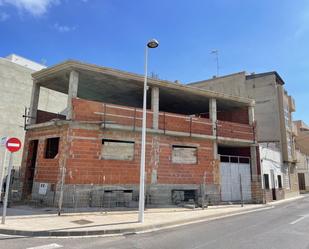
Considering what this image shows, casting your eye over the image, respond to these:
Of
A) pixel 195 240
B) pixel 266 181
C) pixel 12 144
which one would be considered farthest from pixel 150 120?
pixel 266 181

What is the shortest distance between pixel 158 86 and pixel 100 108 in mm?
4202

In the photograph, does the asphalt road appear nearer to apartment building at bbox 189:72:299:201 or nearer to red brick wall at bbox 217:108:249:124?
red brick wall at bbox 217:108:249:124

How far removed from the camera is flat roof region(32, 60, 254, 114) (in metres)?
15.1

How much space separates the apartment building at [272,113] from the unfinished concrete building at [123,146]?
7.85 meters

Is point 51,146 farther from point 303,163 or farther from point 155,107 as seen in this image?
point 303,163

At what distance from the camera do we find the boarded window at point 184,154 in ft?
55.9

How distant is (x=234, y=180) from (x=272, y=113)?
38.6 feet

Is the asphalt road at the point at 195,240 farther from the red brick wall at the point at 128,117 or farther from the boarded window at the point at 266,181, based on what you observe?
the boarded window at the point at 266,181

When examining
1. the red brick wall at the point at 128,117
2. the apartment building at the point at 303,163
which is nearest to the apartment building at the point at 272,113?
the apartment building at the point at 303,163

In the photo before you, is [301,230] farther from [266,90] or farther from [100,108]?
[266,90]

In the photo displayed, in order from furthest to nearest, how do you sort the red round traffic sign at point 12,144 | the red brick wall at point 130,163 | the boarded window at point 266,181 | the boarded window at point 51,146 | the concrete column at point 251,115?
1. the boarded window at point 266,181
2. the concrete column at point 251,115
3. the boarded window at point 51,146
4. the red brick wall at point 130,163
5. the red round traffic sign at point 12,144

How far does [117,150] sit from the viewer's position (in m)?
15.0

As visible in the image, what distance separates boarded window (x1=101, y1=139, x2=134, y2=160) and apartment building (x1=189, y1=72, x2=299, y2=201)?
1578cm

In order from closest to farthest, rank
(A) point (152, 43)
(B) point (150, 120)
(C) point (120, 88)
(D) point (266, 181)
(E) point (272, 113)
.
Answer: (A) point (152, 43) → (B) point (150, 120) → (C) point (120, 88) → (D) point (266, 181) → (E) point (272, 113)
